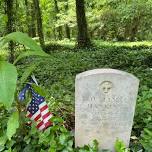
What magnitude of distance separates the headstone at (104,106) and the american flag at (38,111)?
1.32 ft

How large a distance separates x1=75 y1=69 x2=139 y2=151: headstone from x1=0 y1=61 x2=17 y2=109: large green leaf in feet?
2.84

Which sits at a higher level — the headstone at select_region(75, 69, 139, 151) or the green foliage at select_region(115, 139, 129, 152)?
the headstone at select_region(75, 69, 139, 151)

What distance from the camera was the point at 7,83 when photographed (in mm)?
3221

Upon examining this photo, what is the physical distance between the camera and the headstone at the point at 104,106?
12.8 ft

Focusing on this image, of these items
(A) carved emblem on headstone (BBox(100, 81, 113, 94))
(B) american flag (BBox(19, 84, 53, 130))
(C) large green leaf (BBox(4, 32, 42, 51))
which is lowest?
(B) american flag (BBox(19, 84, 53, 130))

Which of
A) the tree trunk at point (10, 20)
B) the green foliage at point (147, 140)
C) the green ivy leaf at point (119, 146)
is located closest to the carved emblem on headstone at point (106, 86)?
the green ivy leaf at point (119, 146)

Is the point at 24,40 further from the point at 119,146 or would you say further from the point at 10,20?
the point at 10,20

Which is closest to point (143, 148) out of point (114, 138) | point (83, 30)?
point (114, 138)

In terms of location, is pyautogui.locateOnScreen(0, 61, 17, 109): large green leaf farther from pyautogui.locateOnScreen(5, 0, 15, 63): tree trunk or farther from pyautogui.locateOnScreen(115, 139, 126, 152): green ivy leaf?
pyautogui.locateOnScreen(5, 0, 15, 63): tree trunk

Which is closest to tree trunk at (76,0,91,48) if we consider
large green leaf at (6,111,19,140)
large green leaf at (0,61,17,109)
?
large green leaf at (6,111,19,140)

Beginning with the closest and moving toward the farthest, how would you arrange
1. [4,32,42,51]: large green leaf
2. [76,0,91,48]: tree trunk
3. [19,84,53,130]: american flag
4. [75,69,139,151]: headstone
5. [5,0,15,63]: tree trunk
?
[4,32,42,51]: large green leaf → [75,69,139,151]: headstone → [19,84,53,130]: american flag → [5,0,15,63]: tree trunk → [76,0,91,48]: tree trunk

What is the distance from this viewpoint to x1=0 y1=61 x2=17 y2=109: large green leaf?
313 centimetres

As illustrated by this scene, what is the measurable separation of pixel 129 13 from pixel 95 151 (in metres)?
13.2

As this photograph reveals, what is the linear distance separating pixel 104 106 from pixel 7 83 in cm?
130
